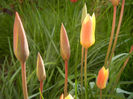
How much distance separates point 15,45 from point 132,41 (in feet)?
2.74

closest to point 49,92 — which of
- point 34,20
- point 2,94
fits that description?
point 2,94

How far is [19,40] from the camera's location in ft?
1.36

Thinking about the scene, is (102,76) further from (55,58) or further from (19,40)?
(55,58)

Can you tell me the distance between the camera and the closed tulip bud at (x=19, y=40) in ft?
1.32

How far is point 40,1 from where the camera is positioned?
1447mm

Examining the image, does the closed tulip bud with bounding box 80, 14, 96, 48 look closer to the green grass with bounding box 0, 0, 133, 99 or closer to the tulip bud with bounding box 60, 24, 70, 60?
the tulip bud with bounding box 60, 24, 70, 60

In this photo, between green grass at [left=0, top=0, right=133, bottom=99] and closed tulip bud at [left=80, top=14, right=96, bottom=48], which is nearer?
closed tulip bud at [left=80, top=14, right=96, bottom=48]

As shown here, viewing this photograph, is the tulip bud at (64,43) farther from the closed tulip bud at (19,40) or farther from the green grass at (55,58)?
the green grass at (55,58)

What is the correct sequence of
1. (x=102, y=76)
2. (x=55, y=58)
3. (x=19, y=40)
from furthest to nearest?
(x=55, y=58)
(x=102, y=76)
(x=19, y=40)

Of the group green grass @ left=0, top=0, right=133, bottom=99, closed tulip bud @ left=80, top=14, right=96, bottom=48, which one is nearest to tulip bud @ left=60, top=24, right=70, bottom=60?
closed tulip bud @ left=80, top=14, right=96, bottom=48

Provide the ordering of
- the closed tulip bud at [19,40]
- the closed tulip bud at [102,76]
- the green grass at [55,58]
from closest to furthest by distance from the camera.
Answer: the closed tulip bud at [19,40]
the closed tulip bud at [102,76]
the green grass at [55,58]

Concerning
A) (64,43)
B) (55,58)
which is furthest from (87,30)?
(55,58)

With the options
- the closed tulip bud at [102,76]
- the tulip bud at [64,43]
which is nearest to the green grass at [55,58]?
the closed tulip bud at [102,76]

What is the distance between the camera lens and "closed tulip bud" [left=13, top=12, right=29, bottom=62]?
0.40 meters
